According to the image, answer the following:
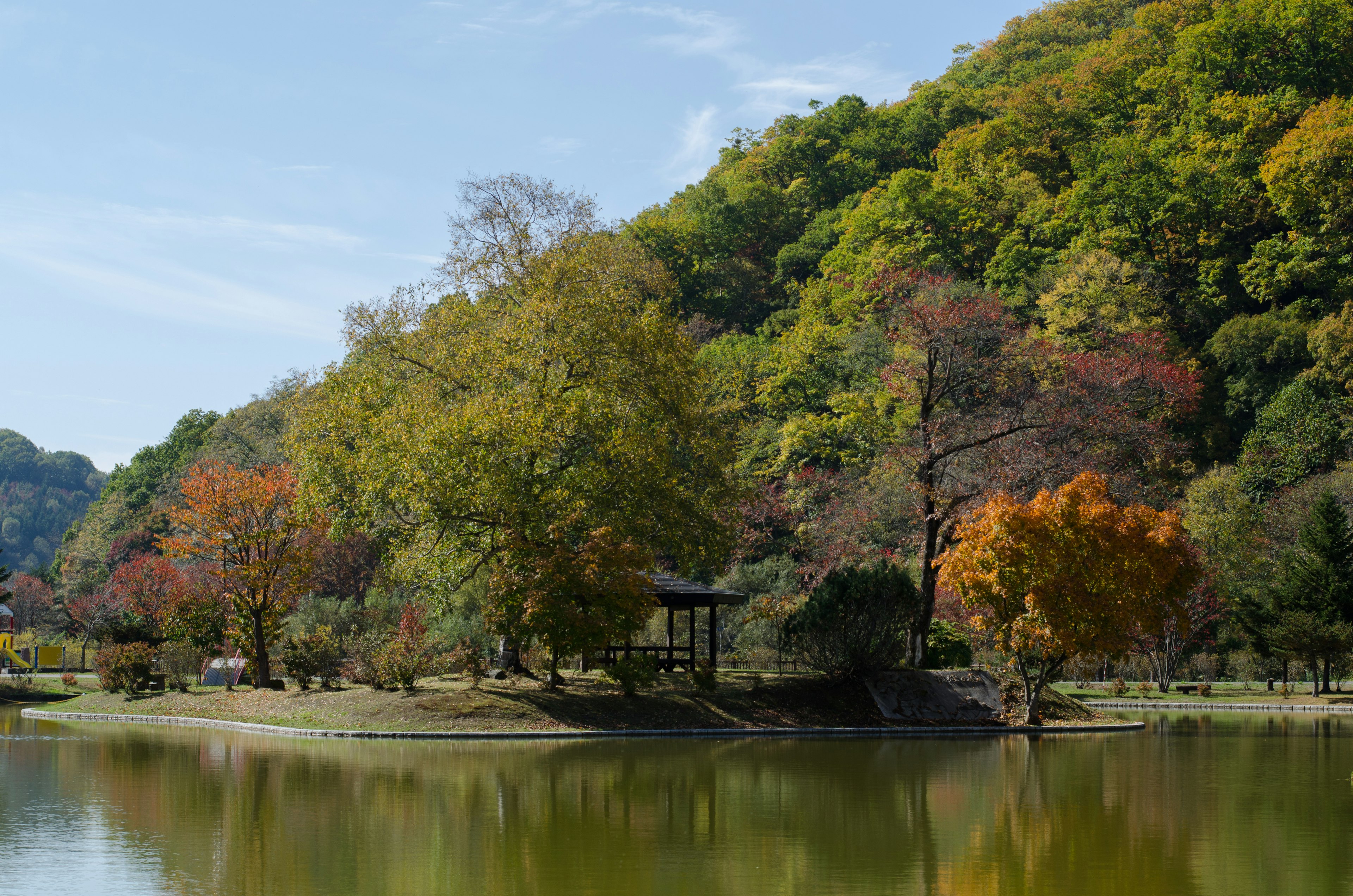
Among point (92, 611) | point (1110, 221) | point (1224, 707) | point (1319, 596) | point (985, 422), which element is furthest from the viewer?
point (92, 611)

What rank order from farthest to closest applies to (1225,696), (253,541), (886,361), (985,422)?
1. (886,361)
2. (1225,696)
3. (985,422)
4. (253,541)

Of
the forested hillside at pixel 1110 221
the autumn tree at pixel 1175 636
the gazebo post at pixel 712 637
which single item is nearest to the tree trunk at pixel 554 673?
the gazebo post at pixel 712 637

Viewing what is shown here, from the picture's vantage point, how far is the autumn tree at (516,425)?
2194cm

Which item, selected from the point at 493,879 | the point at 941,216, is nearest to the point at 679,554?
the point at 493,879

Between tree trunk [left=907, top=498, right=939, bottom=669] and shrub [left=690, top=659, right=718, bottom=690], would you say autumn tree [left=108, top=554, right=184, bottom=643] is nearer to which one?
shrub [left=690, top=659, right=718, bottom=690]

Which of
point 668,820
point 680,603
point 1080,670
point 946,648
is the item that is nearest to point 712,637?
point 680,603

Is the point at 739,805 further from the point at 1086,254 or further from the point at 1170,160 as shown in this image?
the point at 1170,160

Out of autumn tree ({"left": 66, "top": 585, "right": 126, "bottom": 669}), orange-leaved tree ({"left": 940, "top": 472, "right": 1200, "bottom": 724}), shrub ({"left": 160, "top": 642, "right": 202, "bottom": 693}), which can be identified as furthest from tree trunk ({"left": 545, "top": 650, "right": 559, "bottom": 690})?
autumn tree ({"left": 66, "top": 585, "right": 126, "bottom": 669})

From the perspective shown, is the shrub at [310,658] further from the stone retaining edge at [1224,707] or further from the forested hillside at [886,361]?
the stone retaining edge at [1224,707]

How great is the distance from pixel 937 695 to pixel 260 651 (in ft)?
50.8

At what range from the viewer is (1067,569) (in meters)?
20.9

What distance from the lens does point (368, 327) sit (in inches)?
1046

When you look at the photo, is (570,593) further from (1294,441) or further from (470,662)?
(1294,441)

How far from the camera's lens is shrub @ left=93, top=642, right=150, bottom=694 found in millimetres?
27094
